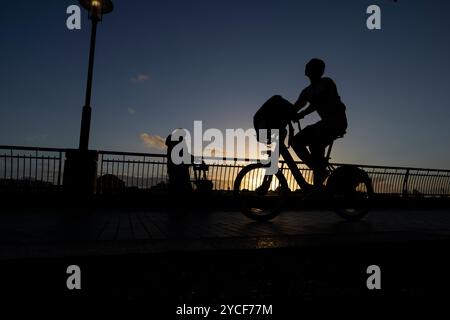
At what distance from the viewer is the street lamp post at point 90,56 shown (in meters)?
9.88

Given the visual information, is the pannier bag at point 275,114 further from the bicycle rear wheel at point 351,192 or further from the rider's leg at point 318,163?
the bicycle rear wheel at point 351,192

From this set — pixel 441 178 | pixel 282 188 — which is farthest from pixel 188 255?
pixel 441 178

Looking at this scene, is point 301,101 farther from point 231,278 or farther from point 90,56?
point 90,56

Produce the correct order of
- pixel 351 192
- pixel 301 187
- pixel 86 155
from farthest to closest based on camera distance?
pixel 86 155, pixel 351 192, pixel 301 187

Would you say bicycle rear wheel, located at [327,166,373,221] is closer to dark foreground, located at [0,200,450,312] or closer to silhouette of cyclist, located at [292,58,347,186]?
silhouette of cyclist, located at [292,58,347,186]

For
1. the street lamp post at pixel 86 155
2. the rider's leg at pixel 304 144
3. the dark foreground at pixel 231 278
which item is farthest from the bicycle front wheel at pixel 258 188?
the street lamp post at pixel 86 155

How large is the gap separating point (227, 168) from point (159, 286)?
10.6 meters

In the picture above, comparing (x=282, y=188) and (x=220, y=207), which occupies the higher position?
(x=282, y=188)

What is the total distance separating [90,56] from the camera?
1022 centimetres

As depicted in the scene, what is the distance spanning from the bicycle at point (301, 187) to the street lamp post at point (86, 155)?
5.96 metres

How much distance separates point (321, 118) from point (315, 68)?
0.80m

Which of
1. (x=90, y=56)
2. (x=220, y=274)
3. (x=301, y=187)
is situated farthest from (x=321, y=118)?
(x=90, y=56)
